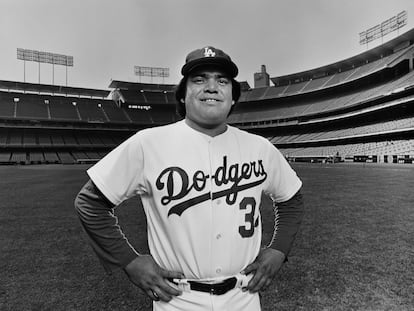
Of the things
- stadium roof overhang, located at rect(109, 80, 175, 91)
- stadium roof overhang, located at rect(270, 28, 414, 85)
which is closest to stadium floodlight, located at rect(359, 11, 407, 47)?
stadium roof overhang, located at rect(270, 28, 414, 85)

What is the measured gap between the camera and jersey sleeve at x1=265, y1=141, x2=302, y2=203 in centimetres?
188

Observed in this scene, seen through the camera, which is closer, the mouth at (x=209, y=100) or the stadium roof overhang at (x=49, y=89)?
the mouth at (x=209, y=100)

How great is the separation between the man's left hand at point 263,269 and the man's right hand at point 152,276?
422 mm

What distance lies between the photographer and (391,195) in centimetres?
986

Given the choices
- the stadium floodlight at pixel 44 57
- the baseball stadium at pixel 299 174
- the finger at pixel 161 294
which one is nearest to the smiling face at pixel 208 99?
the baseball stadium at pixel 299 174

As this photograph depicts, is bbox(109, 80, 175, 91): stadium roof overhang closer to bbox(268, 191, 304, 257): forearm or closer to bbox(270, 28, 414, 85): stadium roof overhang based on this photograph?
bbox(270, 28, 414, 85): stadium roof overhang

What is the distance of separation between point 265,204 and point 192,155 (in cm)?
795

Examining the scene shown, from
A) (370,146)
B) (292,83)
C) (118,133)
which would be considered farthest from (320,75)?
(118,133)

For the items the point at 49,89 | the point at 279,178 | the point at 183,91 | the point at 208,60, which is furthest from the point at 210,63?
the point at 49,89

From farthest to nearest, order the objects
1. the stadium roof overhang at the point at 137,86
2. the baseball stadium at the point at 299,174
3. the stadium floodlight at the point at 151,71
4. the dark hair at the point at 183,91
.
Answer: the stadium floodlight at the point at 151,71 → the stadium roof overhang at the point at 137,86 → the baseball stadium at the point at 299,174 → the dark hair at the point at 183,91

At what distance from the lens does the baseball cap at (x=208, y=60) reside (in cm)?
165

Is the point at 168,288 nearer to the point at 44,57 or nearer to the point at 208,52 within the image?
the point at 208,52

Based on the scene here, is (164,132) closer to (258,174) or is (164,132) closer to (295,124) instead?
(258,174)

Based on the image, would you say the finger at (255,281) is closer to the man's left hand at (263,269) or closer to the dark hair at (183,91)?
the man's left hand at (263,269)
